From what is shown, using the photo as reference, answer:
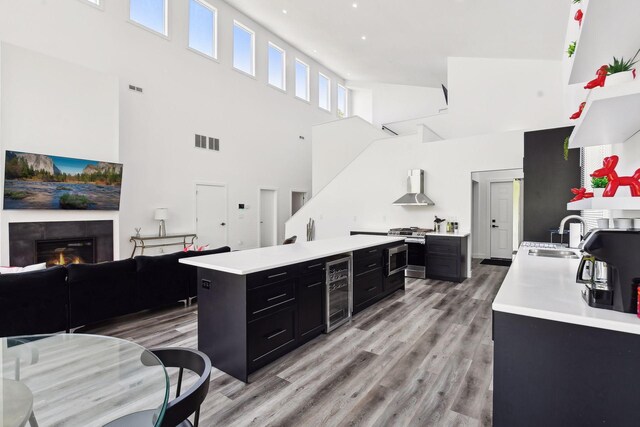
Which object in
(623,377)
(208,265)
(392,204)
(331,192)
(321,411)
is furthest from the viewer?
(331,192)

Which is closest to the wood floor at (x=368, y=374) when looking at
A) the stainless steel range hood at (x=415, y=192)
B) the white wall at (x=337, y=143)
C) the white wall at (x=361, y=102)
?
the stainless steel range hood at (x=415, y=192)

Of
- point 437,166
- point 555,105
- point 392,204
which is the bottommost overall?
point 392,204

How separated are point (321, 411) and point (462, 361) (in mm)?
1390

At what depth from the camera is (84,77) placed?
5.51 m

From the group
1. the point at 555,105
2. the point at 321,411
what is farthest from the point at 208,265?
the point at 555,105

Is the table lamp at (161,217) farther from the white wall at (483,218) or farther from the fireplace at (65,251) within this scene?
the white wall at (483,218)

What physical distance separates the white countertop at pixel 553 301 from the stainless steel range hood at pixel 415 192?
404 cm

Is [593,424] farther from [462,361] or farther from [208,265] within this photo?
[208,265]

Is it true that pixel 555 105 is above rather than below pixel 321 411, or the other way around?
above

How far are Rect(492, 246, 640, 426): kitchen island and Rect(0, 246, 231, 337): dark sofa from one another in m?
3.58

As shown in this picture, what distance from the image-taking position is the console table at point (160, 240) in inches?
253

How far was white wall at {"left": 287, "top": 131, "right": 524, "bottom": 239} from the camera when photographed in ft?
18.8

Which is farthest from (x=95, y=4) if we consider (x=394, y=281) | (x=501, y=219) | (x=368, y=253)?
(x=501, y=219)

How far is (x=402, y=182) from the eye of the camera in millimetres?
6789
